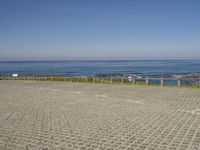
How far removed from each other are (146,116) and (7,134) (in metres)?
5.08

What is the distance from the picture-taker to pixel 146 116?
8.87 meters

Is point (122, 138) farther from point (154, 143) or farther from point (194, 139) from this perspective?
point (194, 139)

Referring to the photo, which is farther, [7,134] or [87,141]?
[7,134]

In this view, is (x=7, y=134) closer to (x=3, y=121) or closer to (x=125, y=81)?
(x=3, y=121)

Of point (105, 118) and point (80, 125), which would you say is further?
point (105, 118)

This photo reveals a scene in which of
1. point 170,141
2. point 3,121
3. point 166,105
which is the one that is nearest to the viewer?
point 170,141

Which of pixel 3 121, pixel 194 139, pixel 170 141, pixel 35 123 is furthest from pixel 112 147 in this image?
pixel 3 121

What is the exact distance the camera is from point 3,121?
27.6 feet

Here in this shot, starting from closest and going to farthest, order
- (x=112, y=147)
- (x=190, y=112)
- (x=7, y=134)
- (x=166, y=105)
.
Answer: (x=112, y=147) → (x=7, y=134) → (x=190, y=112) → (x=166, y=105)

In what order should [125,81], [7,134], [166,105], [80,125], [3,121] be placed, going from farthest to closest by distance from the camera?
[125,81] → [166,105] → [3,121] → [80,125] → [7,134]

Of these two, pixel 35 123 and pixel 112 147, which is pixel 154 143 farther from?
pixel 35 123

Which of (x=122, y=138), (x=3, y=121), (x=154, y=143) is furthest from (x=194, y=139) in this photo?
(x=3, y=121)

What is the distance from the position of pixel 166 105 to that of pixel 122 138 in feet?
18.1

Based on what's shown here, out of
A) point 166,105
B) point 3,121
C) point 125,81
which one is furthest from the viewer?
point 125,81
